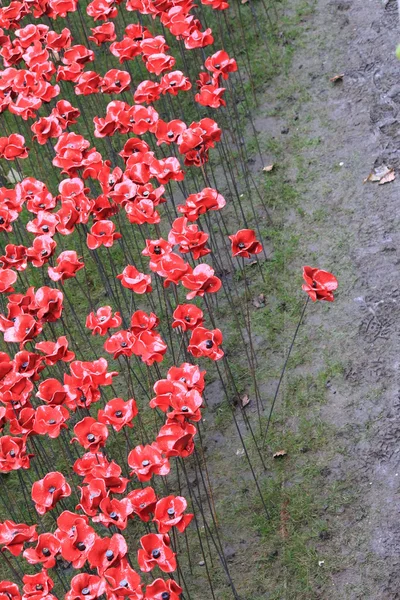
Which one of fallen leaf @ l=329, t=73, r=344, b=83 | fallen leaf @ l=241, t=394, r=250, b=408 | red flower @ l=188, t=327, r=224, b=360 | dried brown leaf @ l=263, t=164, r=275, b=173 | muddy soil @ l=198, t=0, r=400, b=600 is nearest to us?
red flower @ l=188, t=327, r=224, b=360

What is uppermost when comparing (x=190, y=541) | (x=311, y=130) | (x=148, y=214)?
(x=148, y=214)

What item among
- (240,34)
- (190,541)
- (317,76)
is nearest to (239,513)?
(190,541)

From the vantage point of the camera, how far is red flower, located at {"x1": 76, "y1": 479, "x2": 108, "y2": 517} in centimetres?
275

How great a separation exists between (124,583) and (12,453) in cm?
67

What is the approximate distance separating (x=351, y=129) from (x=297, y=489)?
2.26m

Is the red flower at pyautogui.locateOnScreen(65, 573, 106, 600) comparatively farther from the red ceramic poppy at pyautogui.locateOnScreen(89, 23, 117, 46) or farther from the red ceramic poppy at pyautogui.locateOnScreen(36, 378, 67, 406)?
the red ceramic poppy at pyautogui.locateOnScreen(89, 23, 117, 46)

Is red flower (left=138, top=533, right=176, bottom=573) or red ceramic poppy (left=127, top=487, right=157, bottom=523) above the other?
red ceramic poppy (left=127, top=487, right=157, bottom=523)

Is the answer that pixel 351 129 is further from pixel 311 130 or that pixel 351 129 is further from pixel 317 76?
pixel 317 76

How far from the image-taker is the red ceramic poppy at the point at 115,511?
2686 millimetres

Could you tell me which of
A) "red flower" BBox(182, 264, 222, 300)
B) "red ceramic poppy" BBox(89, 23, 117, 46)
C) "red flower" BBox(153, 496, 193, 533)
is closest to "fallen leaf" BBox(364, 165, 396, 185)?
"red ceramic poppy" BBox(89, 23, 117, 46)

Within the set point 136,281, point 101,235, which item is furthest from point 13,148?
point 136,281

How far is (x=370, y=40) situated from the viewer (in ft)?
17.9

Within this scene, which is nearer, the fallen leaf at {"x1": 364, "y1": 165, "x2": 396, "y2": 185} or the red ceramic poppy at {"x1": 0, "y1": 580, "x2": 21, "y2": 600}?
the red ceramic poppy at {"x1": 0, "y1": 580, "x2": 21, "y2": 600}

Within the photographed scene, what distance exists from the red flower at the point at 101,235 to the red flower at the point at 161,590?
1490mm
